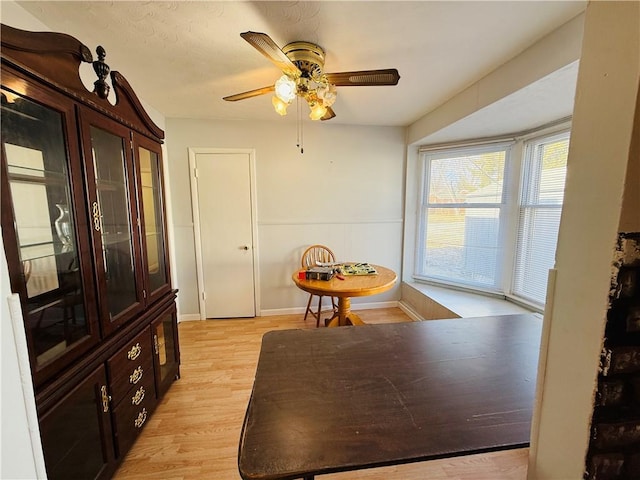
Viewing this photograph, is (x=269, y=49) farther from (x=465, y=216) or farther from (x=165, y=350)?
(x=465, y=216)

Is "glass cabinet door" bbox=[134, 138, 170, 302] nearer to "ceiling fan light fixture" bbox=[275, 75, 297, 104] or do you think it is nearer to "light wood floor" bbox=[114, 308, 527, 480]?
"light wood floor" bbox=[114, 308, 527, 480]

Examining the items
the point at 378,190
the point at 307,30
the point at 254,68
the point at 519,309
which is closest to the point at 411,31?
the point at 307,30

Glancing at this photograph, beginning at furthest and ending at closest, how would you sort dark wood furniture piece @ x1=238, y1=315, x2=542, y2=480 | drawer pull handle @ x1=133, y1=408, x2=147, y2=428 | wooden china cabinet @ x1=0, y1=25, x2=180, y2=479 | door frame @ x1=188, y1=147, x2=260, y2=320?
door frame @ x1=188, y1=147, x2=260, y2=320
drawer pull handle @ x1=133, y1=408, x2=147, y2=428
wooden china cabinet @ x1=0, y1=25, x2=180, y2=479
dark wood furniture piece @ x1=238, y1=315, x2=542, y2=480

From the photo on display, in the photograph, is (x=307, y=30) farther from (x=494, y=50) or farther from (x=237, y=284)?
(x=237, y=284)

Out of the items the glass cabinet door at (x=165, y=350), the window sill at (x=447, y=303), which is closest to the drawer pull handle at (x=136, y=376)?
the glass cabinet door at (x=165, y=350)

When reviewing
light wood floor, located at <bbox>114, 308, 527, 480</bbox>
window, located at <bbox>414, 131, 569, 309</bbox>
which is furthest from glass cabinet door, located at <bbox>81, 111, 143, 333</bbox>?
window, located at <bbox>414, 131, 569, 309</bbox>

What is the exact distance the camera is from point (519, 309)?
2.56m

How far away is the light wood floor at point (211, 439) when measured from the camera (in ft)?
4.57

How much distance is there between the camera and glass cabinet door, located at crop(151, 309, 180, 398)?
1.81 meters

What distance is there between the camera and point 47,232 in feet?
3.71

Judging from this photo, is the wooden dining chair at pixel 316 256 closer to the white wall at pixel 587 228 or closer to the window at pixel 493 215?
the window at pixel 493 215

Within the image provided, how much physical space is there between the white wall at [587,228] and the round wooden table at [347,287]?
1698 mm

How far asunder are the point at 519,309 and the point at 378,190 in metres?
1.92

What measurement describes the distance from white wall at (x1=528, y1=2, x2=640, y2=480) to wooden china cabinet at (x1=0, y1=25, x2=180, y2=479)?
139cm
